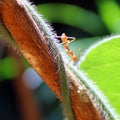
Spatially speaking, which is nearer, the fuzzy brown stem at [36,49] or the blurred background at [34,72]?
the fuzzy brown stem at [36,49]

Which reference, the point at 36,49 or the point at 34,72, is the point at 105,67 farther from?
the point at 34,72

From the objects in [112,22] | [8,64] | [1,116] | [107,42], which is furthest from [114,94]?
[1,116]

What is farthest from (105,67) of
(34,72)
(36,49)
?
(34,72)

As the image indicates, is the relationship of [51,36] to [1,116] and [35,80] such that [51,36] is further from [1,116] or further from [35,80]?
[1,116]

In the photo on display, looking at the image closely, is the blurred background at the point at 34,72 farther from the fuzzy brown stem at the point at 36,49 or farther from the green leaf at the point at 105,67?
the fuzzy brown stem at the point at 36,49

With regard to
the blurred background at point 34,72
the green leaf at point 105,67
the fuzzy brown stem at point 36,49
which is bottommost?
the blurred background at point 34,72

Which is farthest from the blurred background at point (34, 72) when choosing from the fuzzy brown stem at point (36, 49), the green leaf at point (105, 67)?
the fuzzy brown stem at point (36, 49)

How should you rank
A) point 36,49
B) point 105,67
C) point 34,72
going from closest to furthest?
point 36,49 → point 105,67 → point 34,72
